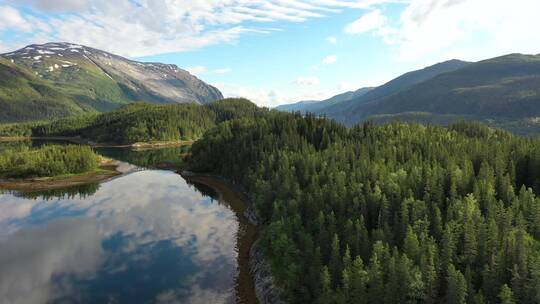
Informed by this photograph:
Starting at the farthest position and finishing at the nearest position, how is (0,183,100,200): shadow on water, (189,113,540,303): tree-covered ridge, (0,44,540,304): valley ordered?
(0,183,100,200): shadow on water → (0,44,540,304): valley → (189,113,540,303): tree-covered ridge

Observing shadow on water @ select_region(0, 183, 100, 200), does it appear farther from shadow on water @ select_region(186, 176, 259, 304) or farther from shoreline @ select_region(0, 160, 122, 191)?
shadow on water @ select_region(186, 176, 259, 304)

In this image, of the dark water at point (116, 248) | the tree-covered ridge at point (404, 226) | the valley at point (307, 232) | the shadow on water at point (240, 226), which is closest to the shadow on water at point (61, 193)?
the valley at point (307, 232)

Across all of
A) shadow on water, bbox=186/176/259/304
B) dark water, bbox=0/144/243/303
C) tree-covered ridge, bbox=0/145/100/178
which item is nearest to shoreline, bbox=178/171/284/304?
shadow on water, bbox=186/176/259/304

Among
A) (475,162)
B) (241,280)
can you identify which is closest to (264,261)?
(241,280)

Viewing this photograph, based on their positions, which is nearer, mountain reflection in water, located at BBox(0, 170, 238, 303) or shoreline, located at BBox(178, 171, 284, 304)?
shoreline, located at BBox(178, 171, 284, 304)

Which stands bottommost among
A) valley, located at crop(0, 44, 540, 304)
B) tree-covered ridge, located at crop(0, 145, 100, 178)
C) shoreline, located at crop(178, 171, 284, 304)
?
shoreline, located at crop(178, 171, 284, 304)

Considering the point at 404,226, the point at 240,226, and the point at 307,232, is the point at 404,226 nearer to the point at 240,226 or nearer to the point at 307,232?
the point at 307,232

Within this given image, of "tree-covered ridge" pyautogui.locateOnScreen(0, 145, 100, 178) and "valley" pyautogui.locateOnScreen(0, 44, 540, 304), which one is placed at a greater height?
"tree-covered ridge" pyautogui.locateOnScreen(0, 145, 100, 178)

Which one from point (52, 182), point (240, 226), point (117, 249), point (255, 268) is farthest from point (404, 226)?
point (52, 182)
